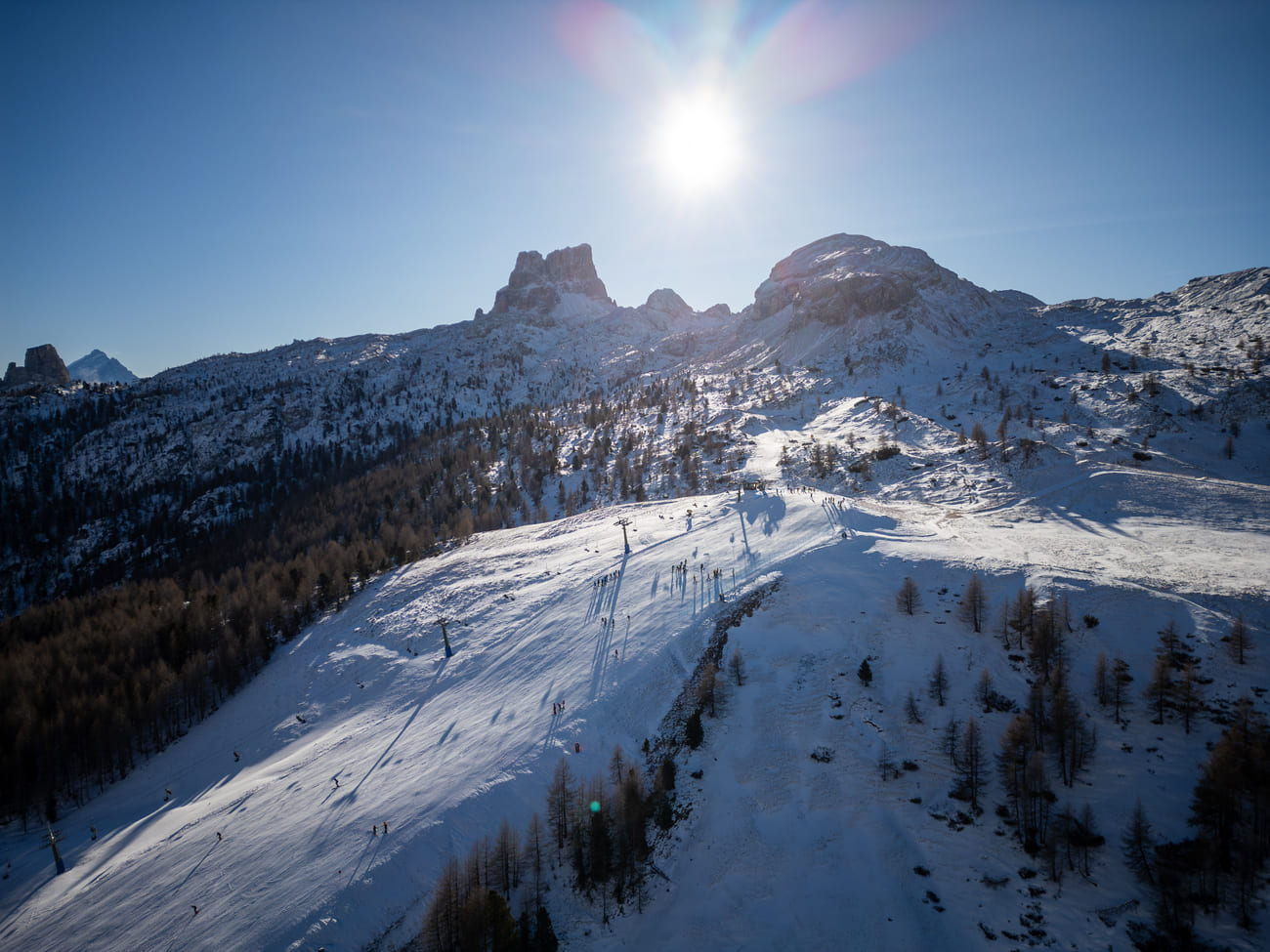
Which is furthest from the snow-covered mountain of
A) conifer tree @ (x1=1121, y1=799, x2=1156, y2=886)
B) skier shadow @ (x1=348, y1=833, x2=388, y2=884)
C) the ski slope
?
conifer tree @ (x1=1121, y1=799, x2=1156, y2=886)

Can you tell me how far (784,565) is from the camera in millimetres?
42594

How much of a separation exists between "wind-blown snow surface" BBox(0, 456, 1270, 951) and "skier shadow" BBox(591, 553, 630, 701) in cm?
21

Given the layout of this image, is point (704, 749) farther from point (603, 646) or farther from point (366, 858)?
point (366, 858)

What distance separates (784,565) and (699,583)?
25.0ft

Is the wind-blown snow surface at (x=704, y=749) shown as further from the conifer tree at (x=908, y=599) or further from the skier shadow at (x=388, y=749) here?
the conifer tree at (x=908, y=599)

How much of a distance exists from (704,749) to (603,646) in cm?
1190

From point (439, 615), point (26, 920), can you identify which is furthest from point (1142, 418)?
point (26, 920)

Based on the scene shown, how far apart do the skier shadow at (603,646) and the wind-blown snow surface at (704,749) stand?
210mm

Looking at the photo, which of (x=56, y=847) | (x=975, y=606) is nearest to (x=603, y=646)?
(x=975, y=606)

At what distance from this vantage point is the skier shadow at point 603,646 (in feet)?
111

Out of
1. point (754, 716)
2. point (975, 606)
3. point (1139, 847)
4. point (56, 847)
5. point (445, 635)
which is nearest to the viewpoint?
point (1139, 847)

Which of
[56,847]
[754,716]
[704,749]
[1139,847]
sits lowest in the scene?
[56,847]

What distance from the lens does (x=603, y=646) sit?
123 feet

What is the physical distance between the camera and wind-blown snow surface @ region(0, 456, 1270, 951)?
20766 mm
